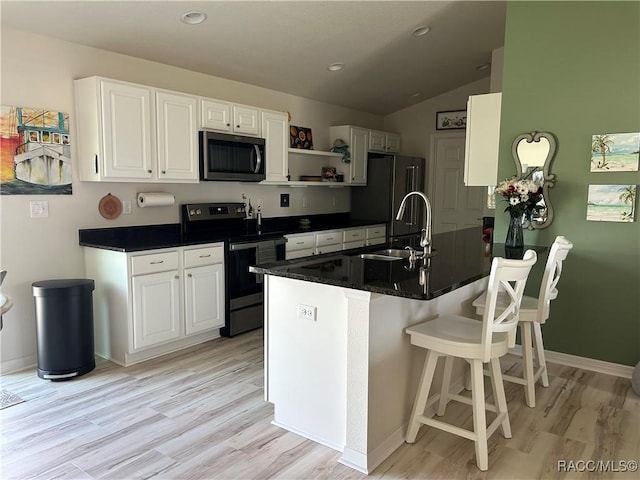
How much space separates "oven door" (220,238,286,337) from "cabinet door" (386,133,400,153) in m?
2.88

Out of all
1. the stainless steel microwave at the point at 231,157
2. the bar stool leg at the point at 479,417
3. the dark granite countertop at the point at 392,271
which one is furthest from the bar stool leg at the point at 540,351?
the stainless steel microwave at the point at 231,157

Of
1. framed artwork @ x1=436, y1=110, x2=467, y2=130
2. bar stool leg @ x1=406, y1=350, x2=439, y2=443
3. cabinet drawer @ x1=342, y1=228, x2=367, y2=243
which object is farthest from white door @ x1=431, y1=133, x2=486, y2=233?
bar stool leg @ x1=406, y1=350, x2=439, y2=443

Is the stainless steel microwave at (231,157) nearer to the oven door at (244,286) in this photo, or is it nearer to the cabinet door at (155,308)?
the oven door at (244,286)

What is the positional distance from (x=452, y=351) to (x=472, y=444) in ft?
2.06

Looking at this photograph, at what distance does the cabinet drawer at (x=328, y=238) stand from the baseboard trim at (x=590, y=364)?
218cm

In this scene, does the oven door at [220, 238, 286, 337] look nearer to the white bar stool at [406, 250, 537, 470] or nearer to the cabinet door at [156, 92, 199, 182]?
the cabinet door at [156, 92, 199, 182]

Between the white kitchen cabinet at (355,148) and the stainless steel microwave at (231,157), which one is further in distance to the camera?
the white kitchen cabinet at (355,148)

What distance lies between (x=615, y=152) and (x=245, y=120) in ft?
9.75

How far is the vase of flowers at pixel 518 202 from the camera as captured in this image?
3355 millimetres

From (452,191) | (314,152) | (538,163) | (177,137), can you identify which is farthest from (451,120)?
(177,137)

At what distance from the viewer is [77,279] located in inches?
134

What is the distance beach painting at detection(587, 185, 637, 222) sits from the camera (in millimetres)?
3295

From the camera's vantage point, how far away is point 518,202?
336cm

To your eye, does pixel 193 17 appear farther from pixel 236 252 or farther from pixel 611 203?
pixel 611 203
